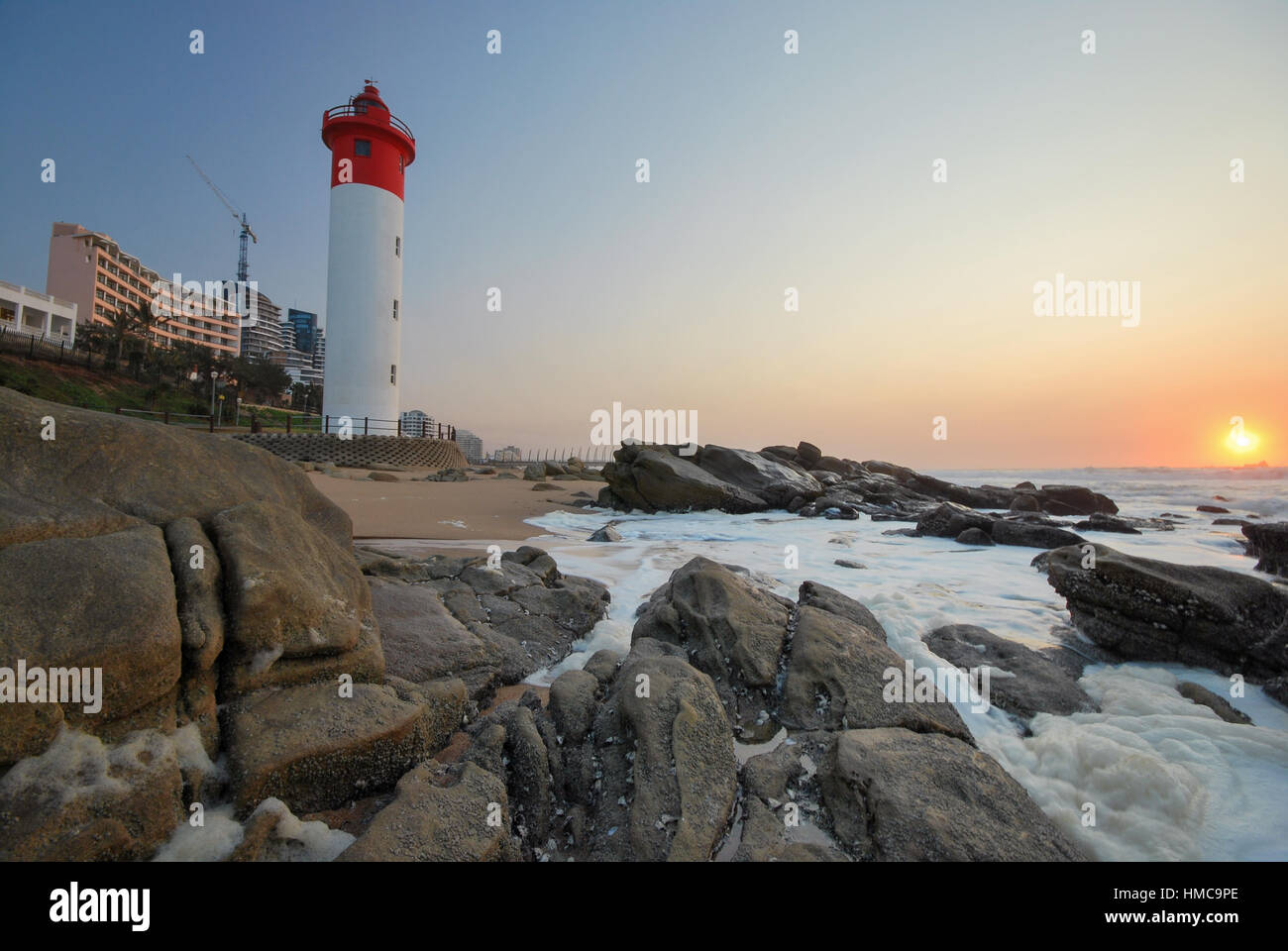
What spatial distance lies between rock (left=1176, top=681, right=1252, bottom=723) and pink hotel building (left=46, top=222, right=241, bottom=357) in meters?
83.2

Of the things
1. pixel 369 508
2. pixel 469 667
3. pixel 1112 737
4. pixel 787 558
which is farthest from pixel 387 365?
pixel 1112 737

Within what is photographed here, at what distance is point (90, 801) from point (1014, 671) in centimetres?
558

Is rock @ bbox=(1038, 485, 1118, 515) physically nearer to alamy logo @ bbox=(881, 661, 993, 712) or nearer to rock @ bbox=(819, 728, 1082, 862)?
alamy logo @ bbox=(881, 661, 993, 712)

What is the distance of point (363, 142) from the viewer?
28844 millimetres

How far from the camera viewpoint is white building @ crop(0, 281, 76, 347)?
51.9m

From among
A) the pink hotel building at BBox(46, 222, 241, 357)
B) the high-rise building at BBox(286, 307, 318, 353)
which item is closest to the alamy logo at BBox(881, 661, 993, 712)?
the pink hotel building at BBox(46, 222, 241, 357)

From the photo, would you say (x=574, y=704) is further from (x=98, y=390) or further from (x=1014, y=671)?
(x=98, y=390)

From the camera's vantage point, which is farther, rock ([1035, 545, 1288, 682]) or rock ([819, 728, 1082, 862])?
rock ([1035, 545, 1288, 682])

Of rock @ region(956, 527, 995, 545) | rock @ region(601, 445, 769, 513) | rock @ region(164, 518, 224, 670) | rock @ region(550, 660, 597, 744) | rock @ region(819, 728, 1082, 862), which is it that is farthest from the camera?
rock @ region(601, 445, 769, 513)

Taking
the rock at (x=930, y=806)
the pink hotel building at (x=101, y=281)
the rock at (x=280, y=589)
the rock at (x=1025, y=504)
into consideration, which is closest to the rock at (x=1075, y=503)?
the rock at (x=1025, y=504)

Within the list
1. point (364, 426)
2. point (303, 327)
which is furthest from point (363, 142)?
point (303, 327)

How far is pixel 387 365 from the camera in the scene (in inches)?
1166
